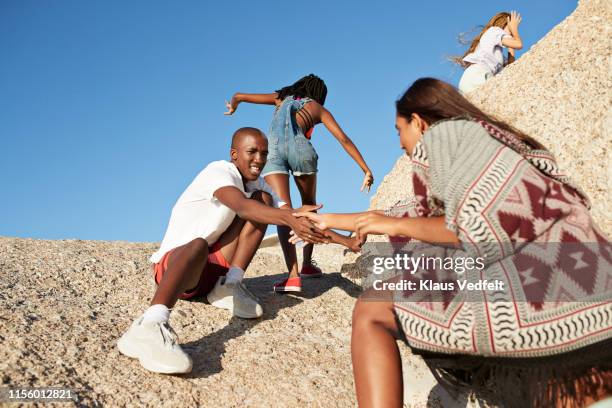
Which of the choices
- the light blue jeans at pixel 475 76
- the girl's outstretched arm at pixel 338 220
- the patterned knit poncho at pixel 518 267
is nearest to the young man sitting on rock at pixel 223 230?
the girl's outstretched arm at pixel 338 220

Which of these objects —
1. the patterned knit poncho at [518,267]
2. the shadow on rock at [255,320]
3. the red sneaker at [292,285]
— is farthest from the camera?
the red sneaker at [292,285]

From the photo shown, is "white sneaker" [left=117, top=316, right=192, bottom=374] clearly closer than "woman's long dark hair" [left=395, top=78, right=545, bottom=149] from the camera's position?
No

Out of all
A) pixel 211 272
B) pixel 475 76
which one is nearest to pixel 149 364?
pixel 211 272

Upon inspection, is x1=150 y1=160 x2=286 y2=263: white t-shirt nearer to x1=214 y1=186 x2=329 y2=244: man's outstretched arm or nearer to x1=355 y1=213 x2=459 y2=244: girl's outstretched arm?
x1=214 y1=186 x2=329 y2=244: man's outstretched arm

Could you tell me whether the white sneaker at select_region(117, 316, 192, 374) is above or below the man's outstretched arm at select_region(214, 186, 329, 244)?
below

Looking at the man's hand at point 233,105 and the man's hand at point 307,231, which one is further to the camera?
the man's hand at point 233,105

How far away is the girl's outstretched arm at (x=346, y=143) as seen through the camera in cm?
460

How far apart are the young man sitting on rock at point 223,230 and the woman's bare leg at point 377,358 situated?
102cm

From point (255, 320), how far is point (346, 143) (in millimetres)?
1866

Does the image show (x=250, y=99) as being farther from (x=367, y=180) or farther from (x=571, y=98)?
(x=571, y=98)

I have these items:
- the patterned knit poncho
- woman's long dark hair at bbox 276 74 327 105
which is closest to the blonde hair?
woman's long dark hair at bbox 276 74 327 105

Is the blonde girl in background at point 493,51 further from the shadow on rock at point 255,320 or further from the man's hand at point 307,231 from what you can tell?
the man's hand at point 307,231

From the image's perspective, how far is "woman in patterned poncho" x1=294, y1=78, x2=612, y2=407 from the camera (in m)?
1.78

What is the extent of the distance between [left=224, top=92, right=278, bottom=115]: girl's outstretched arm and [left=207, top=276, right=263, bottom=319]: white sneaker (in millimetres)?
2148
